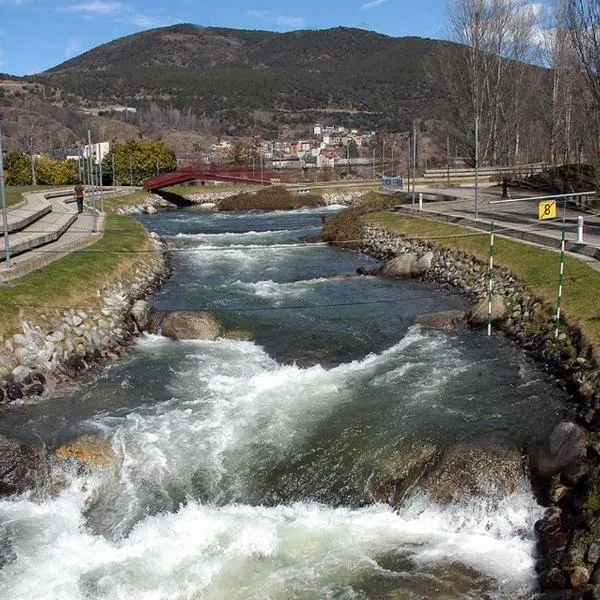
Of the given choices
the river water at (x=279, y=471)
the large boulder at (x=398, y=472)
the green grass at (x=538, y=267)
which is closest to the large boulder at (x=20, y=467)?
the river water at (x=279, y=471)

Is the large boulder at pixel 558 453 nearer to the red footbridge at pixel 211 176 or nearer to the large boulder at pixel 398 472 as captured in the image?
the large boulder at pixel 398 472

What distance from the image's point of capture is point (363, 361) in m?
15.9

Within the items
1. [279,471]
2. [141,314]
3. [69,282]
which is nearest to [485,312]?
[279,471]

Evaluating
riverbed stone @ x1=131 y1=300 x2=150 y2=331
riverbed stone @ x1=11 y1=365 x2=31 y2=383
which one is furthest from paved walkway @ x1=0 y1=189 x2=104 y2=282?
riverbed stone @ x1=11 y1=365 x2=31 y2=383

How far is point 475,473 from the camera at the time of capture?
1045 centimetres

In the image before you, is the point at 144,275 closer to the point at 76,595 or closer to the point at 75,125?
the point at 76,595

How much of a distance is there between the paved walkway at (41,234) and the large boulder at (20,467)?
748 cm

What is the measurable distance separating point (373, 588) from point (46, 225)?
2407 cm

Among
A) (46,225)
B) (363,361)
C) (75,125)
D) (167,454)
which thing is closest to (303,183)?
(46,225)

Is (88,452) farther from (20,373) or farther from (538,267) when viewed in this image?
(538,267)

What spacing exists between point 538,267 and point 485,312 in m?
3.11

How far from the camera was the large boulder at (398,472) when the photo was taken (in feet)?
34.7

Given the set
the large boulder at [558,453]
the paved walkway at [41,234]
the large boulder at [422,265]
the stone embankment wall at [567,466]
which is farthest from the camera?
the large boulder at [422,265]

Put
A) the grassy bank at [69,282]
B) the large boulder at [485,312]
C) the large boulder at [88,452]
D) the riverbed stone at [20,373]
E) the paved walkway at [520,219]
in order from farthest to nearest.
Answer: the paved walkway at [520,219], the large boulder at [485,312], the grassy bank at [69,282], the riverbed stone at [20,373], the large boulder at [88,452]
